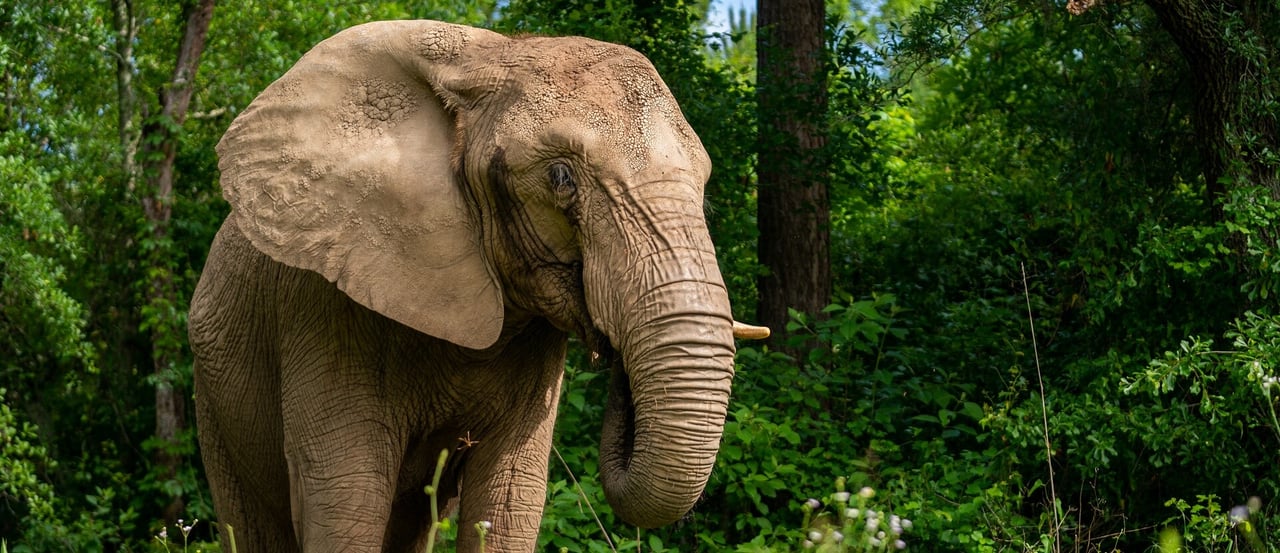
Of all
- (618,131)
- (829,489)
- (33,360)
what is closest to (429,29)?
(618,131)

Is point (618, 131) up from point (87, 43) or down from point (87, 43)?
down

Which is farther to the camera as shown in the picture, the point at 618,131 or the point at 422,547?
the point at 422,547

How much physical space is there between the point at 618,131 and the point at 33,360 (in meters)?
8.15

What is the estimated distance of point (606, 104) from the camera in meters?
4.65

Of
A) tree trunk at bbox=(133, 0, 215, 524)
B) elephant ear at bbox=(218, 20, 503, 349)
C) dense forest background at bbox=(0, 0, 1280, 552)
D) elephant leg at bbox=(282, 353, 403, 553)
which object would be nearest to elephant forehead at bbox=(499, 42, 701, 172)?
elephant ear at bbox=(218, 20, 503, 349)

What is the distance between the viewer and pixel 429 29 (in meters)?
5.10

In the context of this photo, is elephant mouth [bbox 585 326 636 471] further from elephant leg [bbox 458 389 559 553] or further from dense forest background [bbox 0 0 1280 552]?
dense forest background [bbox 0 0 1280 552]

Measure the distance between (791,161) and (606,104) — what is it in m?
4.86

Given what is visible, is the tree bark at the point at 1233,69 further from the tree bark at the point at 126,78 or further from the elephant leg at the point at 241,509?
the tree bark at the point at 126,78

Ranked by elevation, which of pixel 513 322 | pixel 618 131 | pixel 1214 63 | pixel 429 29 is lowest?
pixel 513 322

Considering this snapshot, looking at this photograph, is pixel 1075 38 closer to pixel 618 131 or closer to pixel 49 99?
pixel 618 131

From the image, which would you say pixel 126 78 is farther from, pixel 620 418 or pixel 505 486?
pixel 620 418

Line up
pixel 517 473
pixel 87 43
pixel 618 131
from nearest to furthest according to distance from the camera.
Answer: pixel 618 131, pixel 517 473, pixel 87 43

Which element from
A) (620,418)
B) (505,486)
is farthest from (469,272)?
(505,486)
